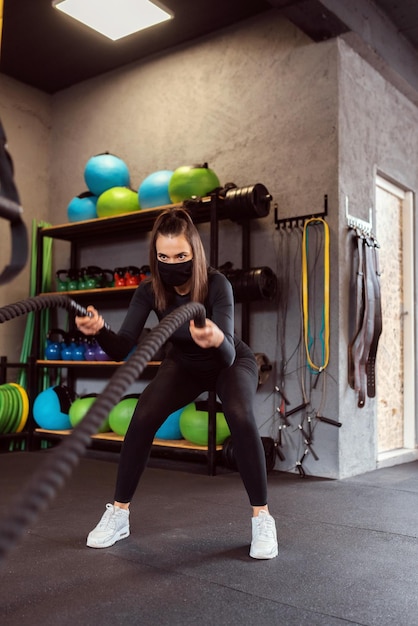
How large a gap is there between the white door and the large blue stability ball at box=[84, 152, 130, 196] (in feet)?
6.97

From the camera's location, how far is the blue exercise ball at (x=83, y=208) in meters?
5.12

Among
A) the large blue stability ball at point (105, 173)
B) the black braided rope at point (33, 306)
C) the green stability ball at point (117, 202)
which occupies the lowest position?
the black braided rope at point (33, 306)

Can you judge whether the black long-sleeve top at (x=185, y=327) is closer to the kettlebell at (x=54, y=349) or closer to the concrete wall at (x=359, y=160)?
the concrete wall at (x=359, y=160)

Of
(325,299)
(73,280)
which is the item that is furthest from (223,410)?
(73,280)

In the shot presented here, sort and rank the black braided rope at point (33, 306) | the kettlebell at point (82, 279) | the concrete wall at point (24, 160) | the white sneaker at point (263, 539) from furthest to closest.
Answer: the concrete wall at point (24, 160), the kettlebell at point (82, 279), the white sneaker at point (263, 539), the black braided rope at point (33, 306)

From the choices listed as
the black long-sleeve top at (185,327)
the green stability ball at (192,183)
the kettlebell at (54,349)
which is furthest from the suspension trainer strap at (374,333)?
the kettlebell at (54,349)

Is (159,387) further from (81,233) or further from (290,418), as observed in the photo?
(81,233)

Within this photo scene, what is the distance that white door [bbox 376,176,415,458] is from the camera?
4.96 m

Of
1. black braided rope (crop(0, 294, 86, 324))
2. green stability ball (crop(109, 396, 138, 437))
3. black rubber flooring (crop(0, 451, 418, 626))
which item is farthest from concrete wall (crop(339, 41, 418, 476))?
black braided rope (crop(0, 294, 86, 324))

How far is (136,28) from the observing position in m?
4.76

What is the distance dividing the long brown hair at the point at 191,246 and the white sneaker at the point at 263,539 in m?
0.89

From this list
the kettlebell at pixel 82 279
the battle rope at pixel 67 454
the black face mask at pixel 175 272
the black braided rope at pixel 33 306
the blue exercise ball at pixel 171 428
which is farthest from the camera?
the kettlebell at pixel 82 279

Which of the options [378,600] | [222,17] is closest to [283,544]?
[378,600]

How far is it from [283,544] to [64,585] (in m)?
0.93
